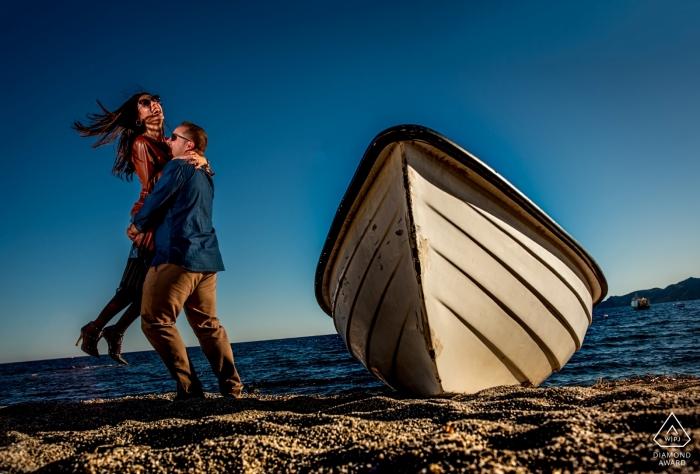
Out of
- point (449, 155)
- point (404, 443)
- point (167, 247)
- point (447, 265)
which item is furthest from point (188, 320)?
point (449, 155)

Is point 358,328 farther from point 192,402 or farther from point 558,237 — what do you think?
point 558,237

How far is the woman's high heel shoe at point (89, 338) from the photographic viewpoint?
300 cm

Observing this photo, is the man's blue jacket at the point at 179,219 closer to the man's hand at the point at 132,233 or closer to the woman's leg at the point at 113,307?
the man's hand at the point at 132,233

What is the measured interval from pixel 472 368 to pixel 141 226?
295 cm

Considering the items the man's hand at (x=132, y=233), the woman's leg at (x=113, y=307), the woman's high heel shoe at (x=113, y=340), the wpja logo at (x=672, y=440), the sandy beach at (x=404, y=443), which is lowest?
the sandy beach at (x=404, y=443)

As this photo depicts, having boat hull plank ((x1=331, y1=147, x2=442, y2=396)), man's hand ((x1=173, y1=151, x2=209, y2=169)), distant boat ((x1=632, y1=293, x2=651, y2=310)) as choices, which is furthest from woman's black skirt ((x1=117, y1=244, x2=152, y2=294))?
distant boat ((x1=632, y1=293, x2=651, y2=310))

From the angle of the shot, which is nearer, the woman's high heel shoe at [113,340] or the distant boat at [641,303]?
the woman's high heel shoe at [113,340]

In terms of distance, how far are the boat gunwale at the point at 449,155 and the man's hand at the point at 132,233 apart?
5.28ft

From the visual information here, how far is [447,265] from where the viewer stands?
120 inches

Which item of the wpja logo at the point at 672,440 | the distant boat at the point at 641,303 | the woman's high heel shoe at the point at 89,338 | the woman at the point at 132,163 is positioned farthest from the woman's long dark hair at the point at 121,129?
the distant boat at the point at 641,303

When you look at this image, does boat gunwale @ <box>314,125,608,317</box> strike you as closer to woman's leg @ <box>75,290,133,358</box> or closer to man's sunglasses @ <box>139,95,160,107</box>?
woman's leg @ <box>75,290,133,358</box>

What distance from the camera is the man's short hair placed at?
3348mm

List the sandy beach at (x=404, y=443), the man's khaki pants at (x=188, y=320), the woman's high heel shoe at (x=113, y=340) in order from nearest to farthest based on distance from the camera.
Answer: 1. the sandy beach at (x=404, y=443)
2. the man's khaki pants at (x=188, y=320)
3. the woman's high heel shoe at (x=113, y=340)

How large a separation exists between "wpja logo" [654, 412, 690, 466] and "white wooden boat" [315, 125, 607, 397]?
1855mm
